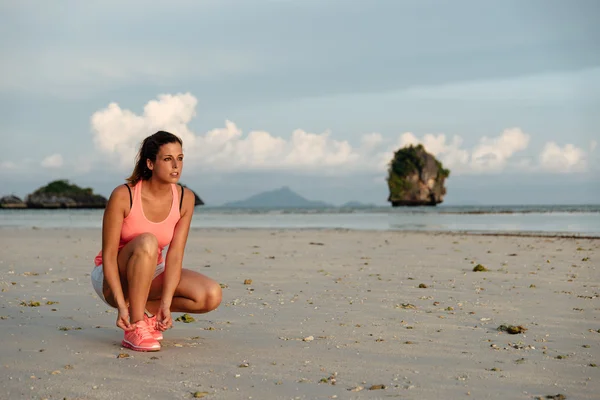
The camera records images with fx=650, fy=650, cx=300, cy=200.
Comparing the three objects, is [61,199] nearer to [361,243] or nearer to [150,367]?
[361,243]

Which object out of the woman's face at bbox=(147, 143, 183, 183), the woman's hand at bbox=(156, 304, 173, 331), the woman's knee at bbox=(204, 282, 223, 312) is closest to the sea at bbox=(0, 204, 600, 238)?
the woman's knee at bbox=(204, 282, 223, 312)

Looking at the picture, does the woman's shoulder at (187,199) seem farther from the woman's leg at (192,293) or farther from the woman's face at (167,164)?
the woman's leg at (192,293)

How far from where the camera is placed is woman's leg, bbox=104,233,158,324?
4.64m

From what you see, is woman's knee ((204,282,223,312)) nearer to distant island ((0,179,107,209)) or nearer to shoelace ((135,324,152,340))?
shoelace ((135,324,152,340))

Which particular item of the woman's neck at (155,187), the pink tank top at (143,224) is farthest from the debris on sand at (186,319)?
the woman's neck at (155,187)

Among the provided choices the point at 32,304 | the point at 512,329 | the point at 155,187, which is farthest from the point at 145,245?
the point at 512,329

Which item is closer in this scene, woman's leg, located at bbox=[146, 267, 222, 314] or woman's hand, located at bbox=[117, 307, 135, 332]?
woman's hand, located at bbox=[117, 307, 135, 332]

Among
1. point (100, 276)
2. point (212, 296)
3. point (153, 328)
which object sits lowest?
point (153, 328)

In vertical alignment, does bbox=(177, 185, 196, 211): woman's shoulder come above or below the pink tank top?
above

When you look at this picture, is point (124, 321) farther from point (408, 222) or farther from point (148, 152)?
point (408, 222)

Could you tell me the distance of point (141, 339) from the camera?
180 inches

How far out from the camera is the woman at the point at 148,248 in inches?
184

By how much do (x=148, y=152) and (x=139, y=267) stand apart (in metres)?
0.84

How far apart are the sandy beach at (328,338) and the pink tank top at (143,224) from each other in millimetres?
805
